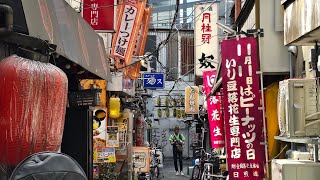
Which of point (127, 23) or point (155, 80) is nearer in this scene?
point (127, 23)

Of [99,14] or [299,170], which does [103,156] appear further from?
[299,170]

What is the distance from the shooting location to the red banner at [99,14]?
14141mm

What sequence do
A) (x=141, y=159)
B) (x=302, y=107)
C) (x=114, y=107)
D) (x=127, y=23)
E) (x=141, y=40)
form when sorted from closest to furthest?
(x=302, y=107) → (x=127, y=23) → (x=114, y=107) → (x=141, y=40) → (x=141, y=159)

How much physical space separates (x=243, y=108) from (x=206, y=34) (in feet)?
32.7

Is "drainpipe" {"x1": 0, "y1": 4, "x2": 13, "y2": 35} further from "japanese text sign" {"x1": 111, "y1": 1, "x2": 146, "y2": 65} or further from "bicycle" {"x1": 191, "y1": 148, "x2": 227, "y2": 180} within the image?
"bicycle" {"x1": 191, "y1": 148, "x2": 227, "y2": 180}

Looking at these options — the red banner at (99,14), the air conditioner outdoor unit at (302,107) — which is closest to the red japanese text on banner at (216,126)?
the red banner at (99,14)

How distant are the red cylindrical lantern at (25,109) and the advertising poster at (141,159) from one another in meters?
16.4

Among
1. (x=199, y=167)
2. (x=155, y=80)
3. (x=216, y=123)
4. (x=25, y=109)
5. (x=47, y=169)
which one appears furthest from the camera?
(x=155, y=80)

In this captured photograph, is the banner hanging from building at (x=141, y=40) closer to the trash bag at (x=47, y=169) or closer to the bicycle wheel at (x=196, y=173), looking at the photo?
the bicycle wheel at (x=196, y=173)

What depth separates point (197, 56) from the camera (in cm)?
2088

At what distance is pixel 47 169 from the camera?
454cm

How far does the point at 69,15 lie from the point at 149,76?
20.6 m

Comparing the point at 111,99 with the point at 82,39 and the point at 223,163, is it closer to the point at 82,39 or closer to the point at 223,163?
the point at 223,163

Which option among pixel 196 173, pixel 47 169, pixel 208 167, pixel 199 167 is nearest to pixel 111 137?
pixel 208 167
